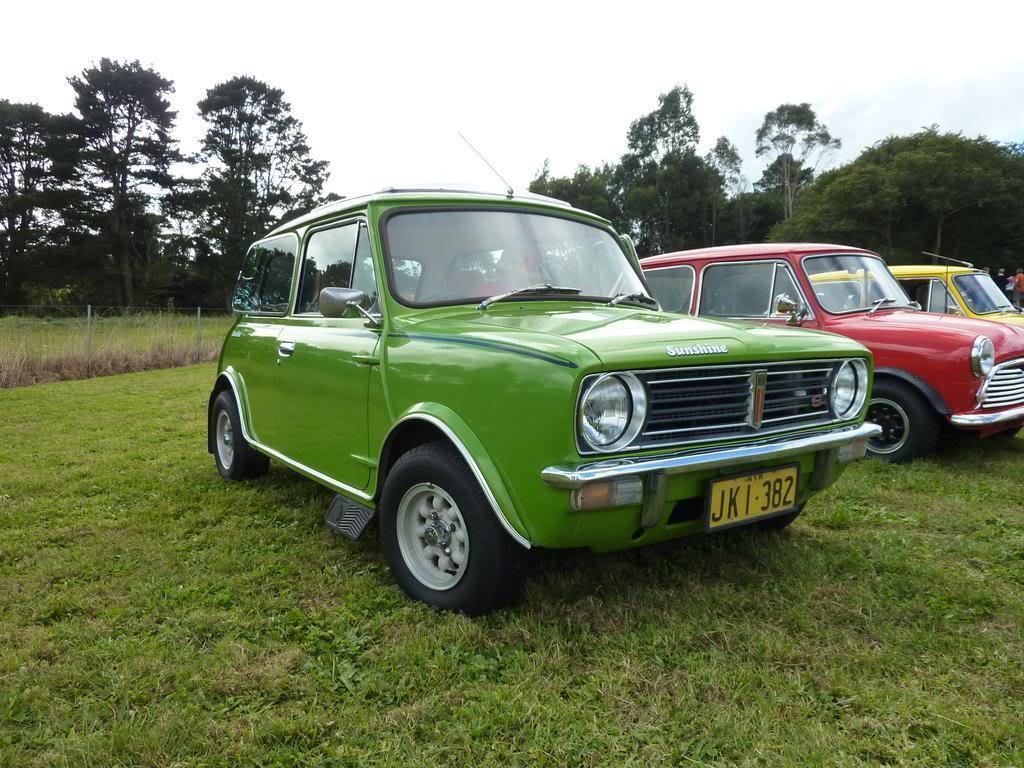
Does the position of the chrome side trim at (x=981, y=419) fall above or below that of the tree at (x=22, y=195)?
below

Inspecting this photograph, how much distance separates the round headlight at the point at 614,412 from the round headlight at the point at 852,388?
135 cm

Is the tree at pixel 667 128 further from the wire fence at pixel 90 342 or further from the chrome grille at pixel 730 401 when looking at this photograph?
the chrome grille at pixel 730 401

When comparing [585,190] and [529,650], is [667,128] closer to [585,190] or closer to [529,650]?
[585,190]

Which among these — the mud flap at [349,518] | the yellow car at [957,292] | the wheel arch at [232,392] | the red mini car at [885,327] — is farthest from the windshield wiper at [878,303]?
the wheel arch at [232,392]

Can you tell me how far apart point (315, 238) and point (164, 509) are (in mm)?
2021

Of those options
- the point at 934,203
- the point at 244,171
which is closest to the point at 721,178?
the point at 934,203

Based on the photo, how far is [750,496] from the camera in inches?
106

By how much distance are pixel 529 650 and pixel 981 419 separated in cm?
421

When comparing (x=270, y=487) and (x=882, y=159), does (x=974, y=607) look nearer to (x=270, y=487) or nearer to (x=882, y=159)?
(x=270, y=487)

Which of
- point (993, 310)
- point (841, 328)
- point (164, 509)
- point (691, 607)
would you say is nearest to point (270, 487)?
point (164, 509)

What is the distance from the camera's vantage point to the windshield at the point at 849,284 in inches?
229

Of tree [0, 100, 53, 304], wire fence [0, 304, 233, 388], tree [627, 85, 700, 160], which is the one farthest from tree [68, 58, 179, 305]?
tree [627, 85, 700, 160]

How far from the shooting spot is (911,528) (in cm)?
386

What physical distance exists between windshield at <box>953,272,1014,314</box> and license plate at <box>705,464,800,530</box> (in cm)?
668
